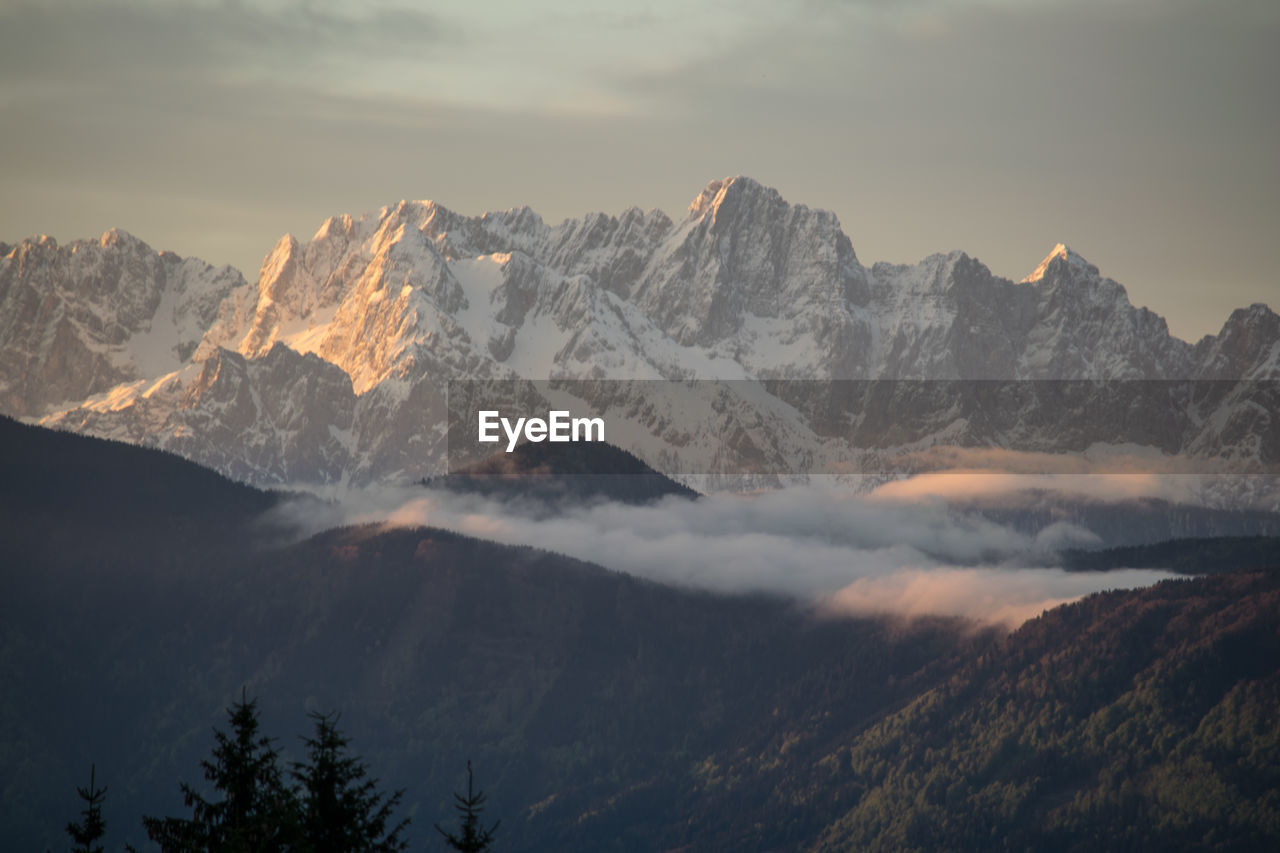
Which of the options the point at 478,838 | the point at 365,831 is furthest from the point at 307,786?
the point at 478,838

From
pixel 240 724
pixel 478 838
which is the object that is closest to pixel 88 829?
pixel 240 724

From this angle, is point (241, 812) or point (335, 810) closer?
point (335, 810)

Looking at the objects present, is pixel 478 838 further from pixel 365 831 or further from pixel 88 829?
pixel 88 829

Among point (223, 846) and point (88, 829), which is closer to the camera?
point (223, 846)

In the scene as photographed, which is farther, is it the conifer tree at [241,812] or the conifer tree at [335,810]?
the conifer tree at [335,810]

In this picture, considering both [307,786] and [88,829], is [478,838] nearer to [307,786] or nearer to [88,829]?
[307,786]

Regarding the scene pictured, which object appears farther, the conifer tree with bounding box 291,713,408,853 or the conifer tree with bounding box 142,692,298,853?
the conifer tree with bounding box 291,713,408,853

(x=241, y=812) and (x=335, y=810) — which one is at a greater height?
(x=335, y=810)
